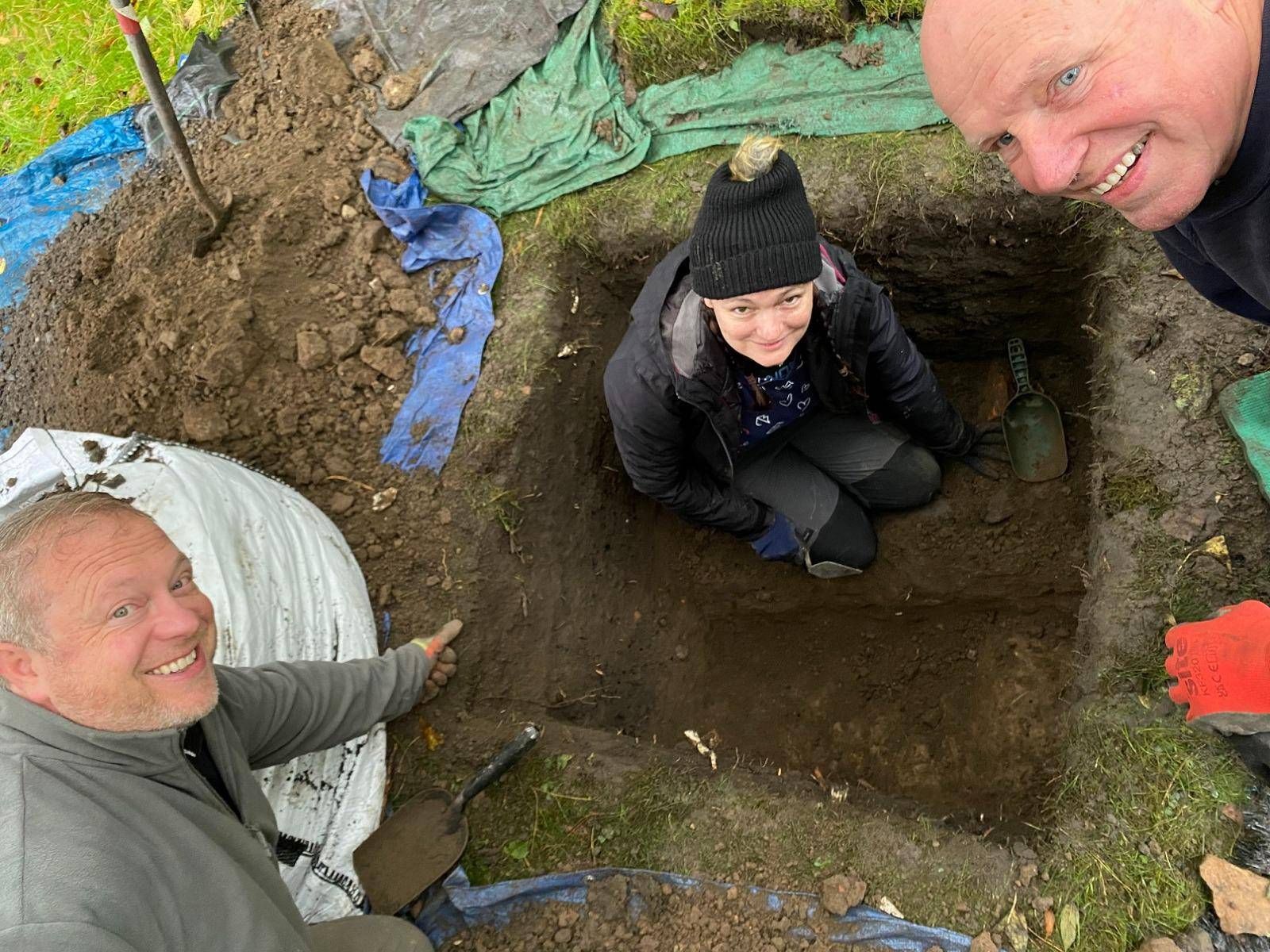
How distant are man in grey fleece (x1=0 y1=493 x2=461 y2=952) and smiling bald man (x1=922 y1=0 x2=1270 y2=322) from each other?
197cm

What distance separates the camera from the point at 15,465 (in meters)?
2.34

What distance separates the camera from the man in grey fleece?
1.48 metres

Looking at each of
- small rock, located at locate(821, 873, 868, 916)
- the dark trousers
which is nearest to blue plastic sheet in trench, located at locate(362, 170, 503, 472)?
the dark trousers

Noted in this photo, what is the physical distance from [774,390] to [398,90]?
235 cm

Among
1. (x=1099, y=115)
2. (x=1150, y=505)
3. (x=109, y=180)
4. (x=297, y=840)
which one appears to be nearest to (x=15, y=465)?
(x=297, y=840)

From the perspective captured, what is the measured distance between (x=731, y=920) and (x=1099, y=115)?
2.29 meters

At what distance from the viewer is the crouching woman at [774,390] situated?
6.88ft

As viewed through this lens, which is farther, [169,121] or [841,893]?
[169,121]

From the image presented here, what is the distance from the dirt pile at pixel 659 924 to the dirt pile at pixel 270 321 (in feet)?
3.68

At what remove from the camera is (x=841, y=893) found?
2.31m

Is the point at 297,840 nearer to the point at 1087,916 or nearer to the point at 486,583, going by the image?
the point at 486,583

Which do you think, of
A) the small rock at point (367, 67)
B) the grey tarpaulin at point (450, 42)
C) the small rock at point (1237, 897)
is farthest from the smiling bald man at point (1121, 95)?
the small rock at point (367, 67)

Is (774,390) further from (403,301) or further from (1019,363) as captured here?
(403,301)

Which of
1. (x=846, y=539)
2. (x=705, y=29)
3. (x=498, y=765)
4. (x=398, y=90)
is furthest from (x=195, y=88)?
(x=846, y=539)
